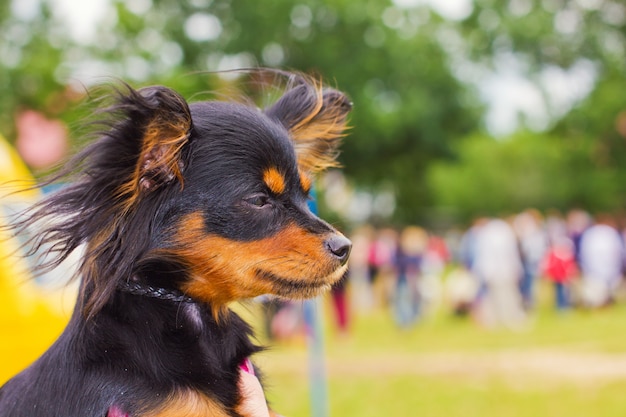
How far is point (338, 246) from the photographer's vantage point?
3.34 meters

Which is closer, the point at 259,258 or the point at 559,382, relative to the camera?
the point at 259,258

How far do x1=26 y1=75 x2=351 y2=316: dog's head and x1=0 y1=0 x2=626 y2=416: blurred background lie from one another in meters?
0.31

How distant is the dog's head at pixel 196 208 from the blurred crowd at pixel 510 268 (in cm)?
1370

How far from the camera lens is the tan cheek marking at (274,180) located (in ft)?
11.0

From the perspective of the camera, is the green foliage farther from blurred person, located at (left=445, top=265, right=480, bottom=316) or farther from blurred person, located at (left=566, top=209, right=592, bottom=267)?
blurred person, located at (left=445, top=265, right=480, bottom=316)

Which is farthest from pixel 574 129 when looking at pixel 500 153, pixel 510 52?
pixel 500 153

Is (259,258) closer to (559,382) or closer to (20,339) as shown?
(20,339)

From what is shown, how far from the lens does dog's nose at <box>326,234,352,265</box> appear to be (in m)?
3.34

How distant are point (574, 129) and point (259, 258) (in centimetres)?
4758

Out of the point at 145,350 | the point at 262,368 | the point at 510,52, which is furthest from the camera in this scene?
the point at 510,52

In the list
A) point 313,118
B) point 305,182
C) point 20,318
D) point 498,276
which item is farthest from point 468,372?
point 305,182

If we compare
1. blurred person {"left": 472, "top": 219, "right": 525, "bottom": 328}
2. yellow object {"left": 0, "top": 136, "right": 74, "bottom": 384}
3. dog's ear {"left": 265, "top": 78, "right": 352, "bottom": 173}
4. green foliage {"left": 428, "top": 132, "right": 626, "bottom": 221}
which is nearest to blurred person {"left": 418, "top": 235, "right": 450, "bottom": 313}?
blurred person {"left": 472, "top": 219, "right": 525, "bottom": 328}

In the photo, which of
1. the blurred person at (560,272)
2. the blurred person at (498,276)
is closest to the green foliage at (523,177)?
the blurred person at (560,272)

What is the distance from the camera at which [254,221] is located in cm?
326
